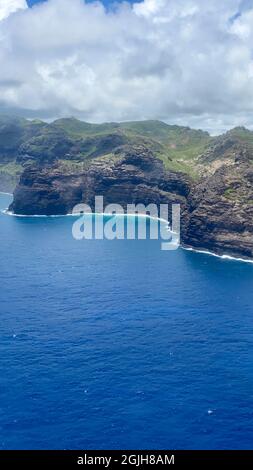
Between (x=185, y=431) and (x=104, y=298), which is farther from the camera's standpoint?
(x=104, y=298)

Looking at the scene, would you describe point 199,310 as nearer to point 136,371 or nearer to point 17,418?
point 136,371

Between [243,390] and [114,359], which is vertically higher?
[114,359]

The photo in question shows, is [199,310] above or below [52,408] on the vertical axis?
above

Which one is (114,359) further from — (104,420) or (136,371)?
(104,420)

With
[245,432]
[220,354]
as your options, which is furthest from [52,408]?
[220,354]

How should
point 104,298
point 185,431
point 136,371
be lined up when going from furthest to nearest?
point 104,298
point 136,371
point 185,431
